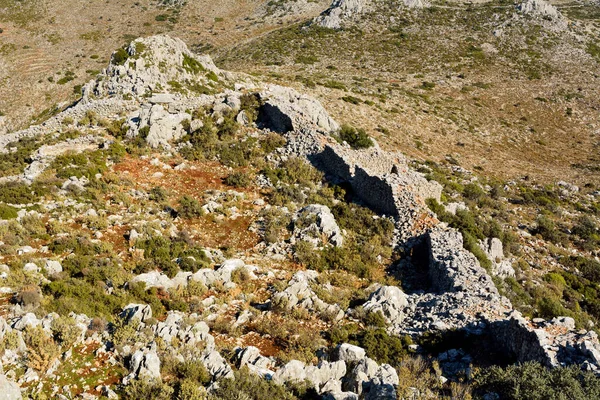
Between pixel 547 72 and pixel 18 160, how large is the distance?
79285 millimetres

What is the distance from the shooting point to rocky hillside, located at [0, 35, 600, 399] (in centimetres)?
984

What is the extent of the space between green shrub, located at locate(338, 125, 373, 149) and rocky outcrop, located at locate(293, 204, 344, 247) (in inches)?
380

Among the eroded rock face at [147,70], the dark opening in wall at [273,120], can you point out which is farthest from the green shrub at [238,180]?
the eroded rock face at [147,70]

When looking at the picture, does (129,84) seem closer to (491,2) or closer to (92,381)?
(92,381)

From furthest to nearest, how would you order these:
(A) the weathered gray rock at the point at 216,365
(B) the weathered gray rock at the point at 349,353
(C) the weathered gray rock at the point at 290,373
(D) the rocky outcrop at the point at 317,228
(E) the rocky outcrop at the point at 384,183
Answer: (E) the rocky outcrop at the point at 384,183, (D) the rocky outcrop at the point at 317,228, (B) the weathered gray rock at the point at 349,353, (C) the weathered gray rock at the point at 290,373, (A) the weathered gray rock at the point at 216,365

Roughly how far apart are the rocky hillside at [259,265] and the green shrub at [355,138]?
19 centimetres

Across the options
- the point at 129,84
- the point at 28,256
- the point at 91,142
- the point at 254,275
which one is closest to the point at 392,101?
the point at 129,84

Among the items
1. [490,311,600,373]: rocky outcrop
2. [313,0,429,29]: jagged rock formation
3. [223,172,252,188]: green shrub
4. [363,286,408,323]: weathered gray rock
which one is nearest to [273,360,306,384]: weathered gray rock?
[363,286,408,323]: weathered gray rock

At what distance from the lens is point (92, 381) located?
29.8 feet

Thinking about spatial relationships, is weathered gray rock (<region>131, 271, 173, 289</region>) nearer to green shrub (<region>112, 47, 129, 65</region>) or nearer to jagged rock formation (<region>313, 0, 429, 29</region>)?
green shrub (<region>112, 47, 129, 65</region>)

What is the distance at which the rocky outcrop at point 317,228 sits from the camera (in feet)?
60.2

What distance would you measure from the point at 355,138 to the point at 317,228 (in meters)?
11.6

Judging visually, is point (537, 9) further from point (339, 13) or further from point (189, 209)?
point (189, 209)

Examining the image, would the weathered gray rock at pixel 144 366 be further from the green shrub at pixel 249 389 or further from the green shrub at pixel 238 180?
the green shrub at pixel 238 180
